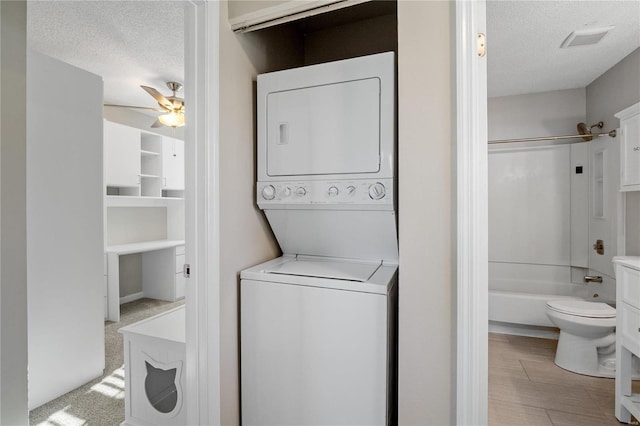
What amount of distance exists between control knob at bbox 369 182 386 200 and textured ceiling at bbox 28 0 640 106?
157 cm

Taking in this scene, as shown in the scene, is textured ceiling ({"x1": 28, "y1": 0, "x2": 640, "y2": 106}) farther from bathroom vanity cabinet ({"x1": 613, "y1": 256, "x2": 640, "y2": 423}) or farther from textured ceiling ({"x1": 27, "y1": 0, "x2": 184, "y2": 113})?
bathroom vanity cabinet ({"x1": 613, "y1": 256, "x2": 640, "y2": 423})

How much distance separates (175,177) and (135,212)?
72cm

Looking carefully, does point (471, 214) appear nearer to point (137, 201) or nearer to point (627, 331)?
point (627, 331)

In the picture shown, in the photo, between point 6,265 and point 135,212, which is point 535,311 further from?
point 135,212

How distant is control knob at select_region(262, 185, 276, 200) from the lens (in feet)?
5.35

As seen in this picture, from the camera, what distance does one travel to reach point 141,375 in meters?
1.77

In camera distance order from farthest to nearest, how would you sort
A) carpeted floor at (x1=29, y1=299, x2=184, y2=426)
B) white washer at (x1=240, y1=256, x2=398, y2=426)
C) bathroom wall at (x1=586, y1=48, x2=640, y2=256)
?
bathroom wall at (x1=586, y1=48, x2=640, y2=256), carpeted floor at (x1=29, y1=299, x2=184, y2=426), white washer at (x1=240, y1=256, x2=398, y2=426)

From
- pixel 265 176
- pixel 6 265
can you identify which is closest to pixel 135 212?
pixel 265 176

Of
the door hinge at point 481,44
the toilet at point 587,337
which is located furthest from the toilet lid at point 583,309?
the door hinge at point 481,44

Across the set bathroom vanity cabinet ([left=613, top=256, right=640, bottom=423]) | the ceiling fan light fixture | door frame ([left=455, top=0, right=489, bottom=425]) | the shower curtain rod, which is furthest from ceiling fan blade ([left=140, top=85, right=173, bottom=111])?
bathroom vanity cabinet ([left=613, top=256, right=640, bottom=423])

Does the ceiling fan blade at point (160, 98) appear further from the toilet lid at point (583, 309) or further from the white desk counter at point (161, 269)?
the toilet lid at point (583, 309)

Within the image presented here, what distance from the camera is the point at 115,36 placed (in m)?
2.55

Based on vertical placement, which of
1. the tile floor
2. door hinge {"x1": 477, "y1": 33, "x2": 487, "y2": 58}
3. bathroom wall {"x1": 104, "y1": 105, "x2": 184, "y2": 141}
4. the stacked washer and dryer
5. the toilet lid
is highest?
bathroom wall {"x1": 104, "y1": 105, "x2": 184, "y2": 141}

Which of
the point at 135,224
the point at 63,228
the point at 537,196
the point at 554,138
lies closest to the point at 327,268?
the point at 63,228
